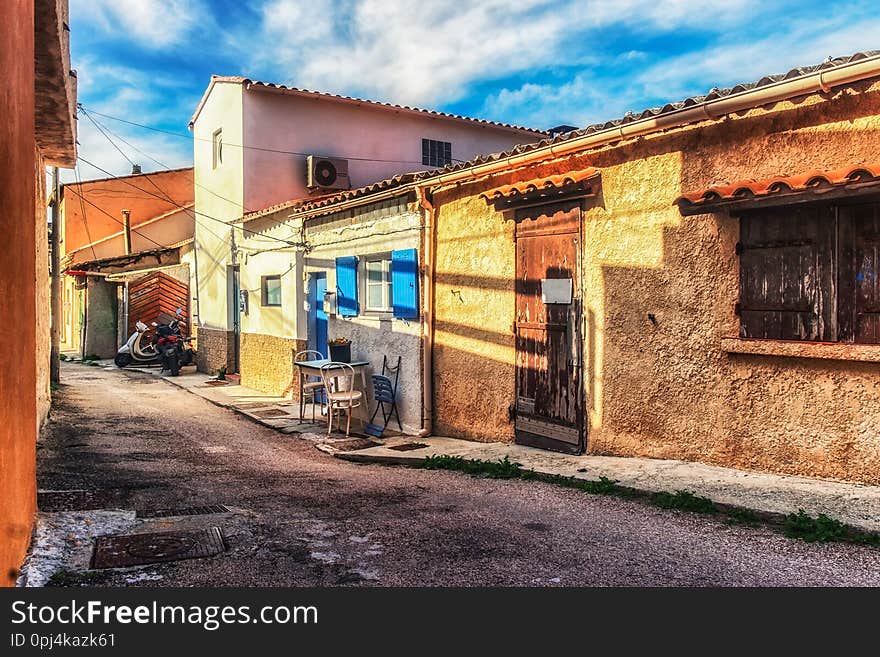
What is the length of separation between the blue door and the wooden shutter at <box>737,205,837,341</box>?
814 cm

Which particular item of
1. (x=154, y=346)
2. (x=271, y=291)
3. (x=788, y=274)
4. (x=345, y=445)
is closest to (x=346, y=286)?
(x=345, y=445)

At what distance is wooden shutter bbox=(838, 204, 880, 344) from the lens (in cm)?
530

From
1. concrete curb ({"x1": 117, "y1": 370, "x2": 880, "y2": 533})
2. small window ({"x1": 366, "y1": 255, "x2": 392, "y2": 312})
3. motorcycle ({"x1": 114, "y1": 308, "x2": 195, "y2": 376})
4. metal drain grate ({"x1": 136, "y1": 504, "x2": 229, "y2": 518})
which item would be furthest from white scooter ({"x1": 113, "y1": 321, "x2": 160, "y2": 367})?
metal drain grate ({"x1": 136, "y1": 504, "x2": 229, "y2": 518})

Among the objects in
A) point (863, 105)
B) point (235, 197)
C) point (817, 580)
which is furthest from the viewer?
point (235, 197)

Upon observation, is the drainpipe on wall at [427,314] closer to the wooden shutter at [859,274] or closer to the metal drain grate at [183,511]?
the metal drain grate at [183,511]

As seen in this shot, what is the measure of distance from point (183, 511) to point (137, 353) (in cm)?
1720

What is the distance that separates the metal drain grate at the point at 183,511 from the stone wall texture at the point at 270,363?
7494 millimetres

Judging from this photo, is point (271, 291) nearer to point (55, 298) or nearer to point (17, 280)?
point (55, 298)

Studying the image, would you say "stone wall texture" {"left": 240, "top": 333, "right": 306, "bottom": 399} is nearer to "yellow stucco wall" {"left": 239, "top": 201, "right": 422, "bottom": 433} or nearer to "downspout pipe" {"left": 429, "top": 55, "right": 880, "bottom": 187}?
"yellow stucco wall" {"left": 239, "top": 201, "right": 422, "bottom": 433}

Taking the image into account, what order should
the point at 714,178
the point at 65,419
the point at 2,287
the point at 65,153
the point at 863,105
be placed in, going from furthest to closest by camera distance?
the point at 65,419 < the point at 65,153 < the point at 714,178 < the point at 863,105 < the point at 2,287

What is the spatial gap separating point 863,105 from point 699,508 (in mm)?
3483

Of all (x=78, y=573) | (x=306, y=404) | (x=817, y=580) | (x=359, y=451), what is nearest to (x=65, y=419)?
(x=306, y=404)

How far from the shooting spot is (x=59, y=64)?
6.41m

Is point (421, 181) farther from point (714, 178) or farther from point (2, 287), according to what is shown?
point (2, 287)
